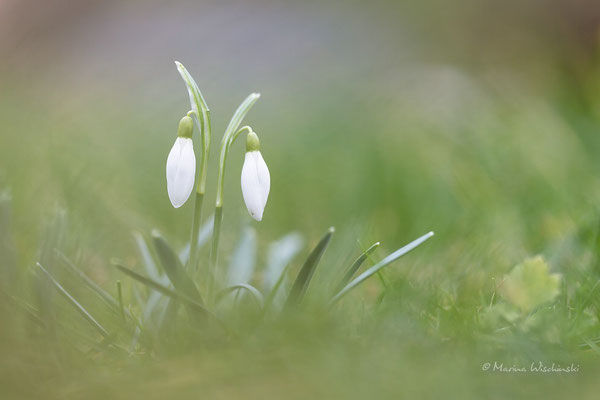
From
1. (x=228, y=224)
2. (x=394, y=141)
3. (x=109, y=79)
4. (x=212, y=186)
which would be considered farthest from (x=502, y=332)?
(x=109, y=79)

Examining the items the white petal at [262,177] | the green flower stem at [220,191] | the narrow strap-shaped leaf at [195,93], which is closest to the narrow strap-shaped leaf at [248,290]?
the green flower stem at [220,191]

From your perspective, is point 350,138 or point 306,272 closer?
point 306,272

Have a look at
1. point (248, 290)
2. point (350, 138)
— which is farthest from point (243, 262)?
point (350, 138)

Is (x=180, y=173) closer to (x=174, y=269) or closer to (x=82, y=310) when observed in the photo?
(x=174, y=269)

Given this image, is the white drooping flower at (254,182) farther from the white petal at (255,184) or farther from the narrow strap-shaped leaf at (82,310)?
the narrow strap-shaped leaf at (82,310)

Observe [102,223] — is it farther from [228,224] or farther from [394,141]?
[394,141]
